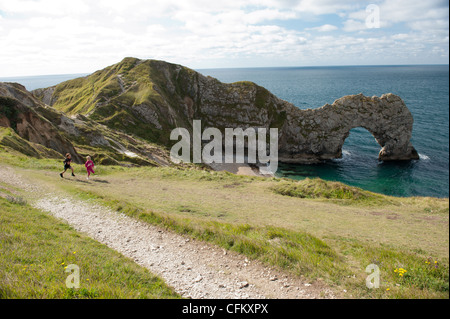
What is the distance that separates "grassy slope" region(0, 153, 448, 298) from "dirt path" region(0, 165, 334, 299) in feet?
2.49

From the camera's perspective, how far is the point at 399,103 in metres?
82.9

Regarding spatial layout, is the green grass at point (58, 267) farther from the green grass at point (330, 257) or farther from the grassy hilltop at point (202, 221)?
the green grass at point (330, 257)

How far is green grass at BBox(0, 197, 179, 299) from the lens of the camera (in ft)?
24.1

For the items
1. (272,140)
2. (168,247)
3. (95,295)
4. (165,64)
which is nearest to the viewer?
(95,295)

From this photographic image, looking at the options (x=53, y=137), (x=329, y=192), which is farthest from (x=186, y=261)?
(x=53, y=137)

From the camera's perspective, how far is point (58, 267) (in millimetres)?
9094

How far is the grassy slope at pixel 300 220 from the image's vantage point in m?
10.5

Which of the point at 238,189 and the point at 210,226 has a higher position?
the point at 210,226

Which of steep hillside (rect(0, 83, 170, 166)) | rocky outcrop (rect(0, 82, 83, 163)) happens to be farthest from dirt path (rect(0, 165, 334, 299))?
rocky outcrop (rect(0, 82, 83, 163))

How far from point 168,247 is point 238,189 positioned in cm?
2043

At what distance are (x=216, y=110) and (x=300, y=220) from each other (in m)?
87.1

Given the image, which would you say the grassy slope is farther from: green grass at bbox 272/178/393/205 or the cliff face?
the cliff face
